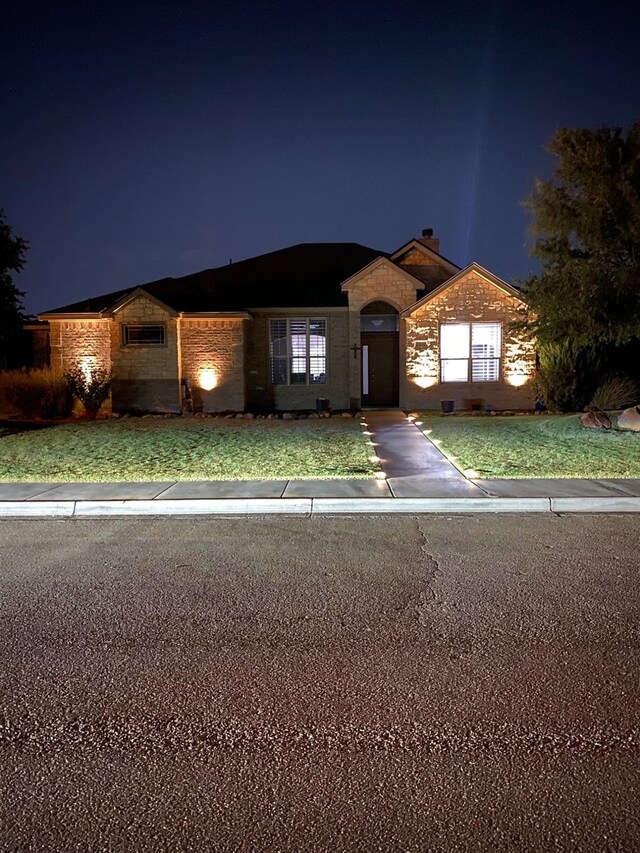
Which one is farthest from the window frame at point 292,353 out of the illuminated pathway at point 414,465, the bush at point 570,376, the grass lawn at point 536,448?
the bush at point 570,376

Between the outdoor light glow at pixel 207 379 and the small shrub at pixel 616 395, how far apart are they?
40.8ft

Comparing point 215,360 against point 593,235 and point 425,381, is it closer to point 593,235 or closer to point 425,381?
point 425,381

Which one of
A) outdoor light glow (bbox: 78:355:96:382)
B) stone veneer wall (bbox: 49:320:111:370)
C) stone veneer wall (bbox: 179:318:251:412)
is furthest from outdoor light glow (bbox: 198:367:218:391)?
outdoor light glow (bbox: 78:355:96:382)

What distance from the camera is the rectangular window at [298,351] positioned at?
954 inches

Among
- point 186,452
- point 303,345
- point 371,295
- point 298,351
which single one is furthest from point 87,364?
point 186,452

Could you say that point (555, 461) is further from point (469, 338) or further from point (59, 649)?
point (469, 338)

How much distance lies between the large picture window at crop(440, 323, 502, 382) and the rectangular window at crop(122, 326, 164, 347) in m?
9.79

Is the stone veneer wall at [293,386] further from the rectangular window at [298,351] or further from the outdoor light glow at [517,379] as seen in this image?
the outdoor light glow at [517,379]

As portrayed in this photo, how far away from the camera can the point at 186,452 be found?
13008 mm

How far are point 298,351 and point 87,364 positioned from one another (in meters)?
7.44

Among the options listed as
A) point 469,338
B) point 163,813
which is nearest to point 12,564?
point 163,813

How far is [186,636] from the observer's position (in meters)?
4.55

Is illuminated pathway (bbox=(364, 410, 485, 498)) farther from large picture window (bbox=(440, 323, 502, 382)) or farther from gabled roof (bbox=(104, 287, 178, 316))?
gabled roof (bbox=(104, 287, 178, 316))

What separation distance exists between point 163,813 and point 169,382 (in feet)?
68.5
